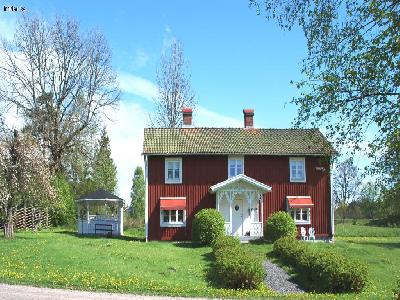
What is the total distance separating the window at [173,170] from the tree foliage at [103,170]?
66.9ft

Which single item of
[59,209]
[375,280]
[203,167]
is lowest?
[375,280]

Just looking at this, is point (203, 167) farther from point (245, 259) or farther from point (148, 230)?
point (245, 259)

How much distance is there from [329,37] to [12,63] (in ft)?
125

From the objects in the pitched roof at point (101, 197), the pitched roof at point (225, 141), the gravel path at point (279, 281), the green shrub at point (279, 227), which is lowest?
the gravel path at point (279, 281)

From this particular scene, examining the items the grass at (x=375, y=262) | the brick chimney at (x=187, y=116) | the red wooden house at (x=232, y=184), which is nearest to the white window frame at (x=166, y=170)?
the red wooden house at (x=232, y=184)

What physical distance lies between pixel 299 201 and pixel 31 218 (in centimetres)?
2147

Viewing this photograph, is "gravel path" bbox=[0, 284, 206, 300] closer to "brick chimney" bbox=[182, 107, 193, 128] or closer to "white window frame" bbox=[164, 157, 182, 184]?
"white window frame" bbox=[164, 157, 182, 184]

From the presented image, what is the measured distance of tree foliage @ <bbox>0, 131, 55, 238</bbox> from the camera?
29.4m

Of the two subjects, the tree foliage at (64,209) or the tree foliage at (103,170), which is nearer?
the tree foliage at (64,209)

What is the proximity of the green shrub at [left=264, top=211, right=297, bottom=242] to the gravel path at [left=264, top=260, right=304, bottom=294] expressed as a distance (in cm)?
769

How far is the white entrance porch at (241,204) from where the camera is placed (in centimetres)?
3212

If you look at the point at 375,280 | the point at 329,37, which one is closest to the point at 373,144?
the point at 329,37

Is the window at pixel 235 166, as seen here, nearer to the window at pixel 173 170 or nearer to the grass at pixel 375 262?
the window at pixel 173 170

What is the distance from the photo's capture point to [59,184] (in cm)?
4288
